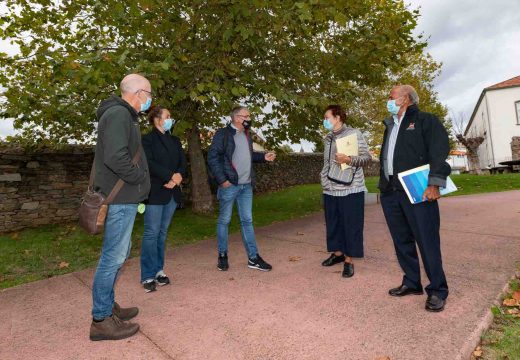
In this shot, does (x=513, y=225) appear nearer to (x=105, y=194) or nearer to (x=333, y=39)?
(x=333, y=39)

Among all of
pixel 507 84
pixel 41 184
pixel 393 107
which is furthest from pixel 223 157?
pixel 507 84

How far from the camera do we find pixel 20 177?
8711mm

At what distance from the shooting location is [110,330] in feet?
9.49

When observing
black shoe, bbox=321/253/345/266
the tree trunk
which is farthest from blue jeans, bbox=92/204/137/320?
the tree trunk

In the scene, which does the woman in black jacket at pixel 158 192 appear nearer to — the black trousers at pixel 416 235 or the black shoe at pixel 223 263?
the black shoe at pixel 223 263

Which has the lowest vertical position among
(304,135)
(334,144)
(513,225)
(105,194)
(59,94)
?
(513,225)

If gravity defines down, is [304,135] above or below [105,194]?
above

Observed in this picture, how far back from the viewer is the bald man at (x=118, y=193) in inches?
110

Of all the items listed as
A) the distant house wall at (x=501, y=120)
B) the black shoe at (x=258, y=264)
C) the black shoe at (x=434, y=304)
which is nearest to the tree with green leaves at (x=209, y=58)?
the black shoe at (x=258, y=264)

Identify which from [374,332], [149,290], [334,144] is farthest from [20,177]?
[374,332]

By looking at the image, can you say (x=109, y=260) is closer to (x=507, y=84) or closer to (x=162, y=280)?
(x=162, y=280)

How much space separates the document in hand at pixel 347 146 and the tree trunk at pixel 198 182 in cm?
622

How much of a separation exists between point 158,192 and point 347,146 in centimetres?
237

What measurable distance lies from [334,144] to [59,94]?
4.83m
